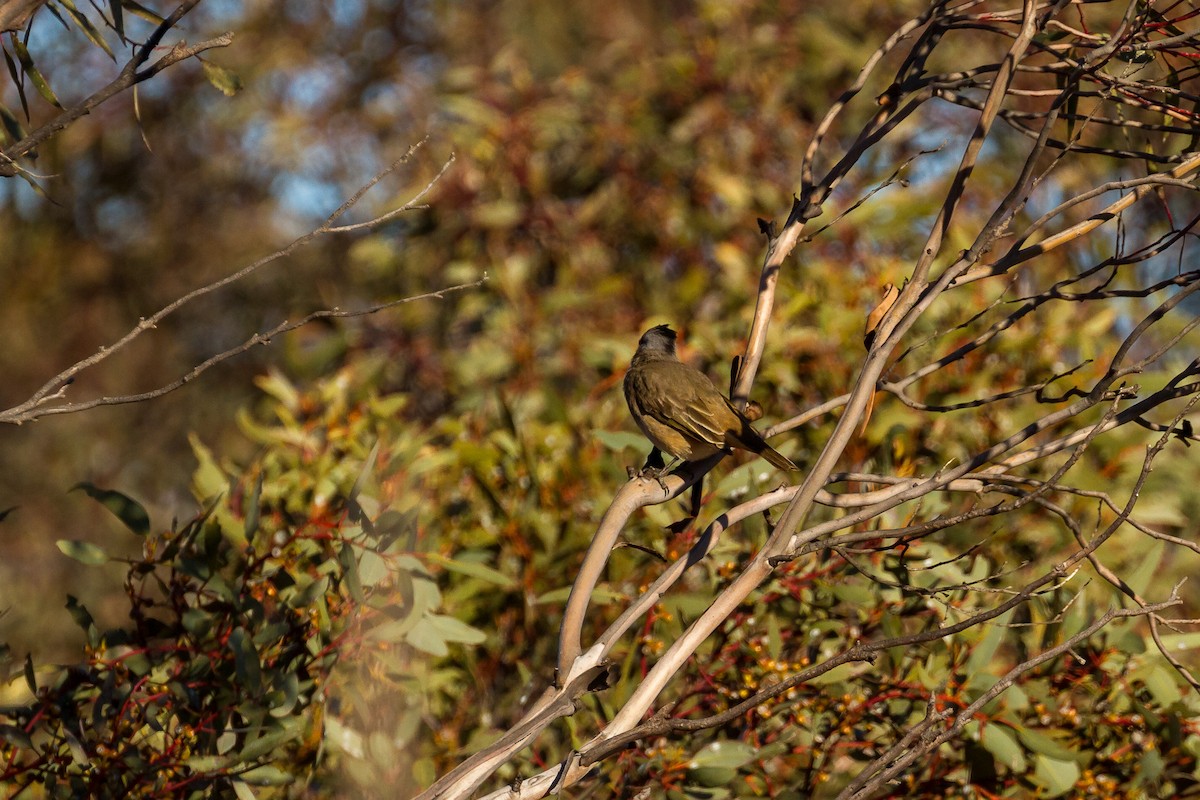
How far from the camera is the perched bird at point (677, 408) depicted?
11.6 feet

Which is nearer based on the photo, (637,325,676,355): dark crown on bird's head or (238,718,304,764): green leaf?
(238,718,304,764): green leaf

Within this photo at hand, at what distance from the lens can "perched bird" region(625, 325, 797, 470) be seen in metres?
3.53

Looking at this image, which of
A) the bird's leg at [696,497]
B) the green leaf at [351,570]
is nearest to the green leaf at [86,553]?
the green leaf at [351,570]

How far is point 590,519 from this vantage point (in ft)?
13.6

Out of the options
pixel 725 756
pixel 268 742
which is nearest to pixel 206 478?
pixel 268 742

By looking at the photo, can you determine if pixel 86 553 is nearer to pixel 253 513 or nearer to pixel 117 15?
pixel 253 513

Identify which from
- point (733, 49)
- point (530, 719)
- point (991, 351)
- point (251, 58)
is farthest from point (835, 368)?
point (251, 58)

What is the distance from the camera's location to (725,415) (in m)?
3.51

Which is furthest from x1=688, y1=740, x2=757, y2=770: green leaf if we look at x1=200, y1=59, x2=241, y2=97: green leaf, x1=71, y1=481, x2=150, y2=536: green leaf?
x1=200, y1=59, x2=241, y2=97: green leaf

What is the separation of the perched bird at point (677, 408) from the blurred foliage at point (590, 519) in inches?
5.0

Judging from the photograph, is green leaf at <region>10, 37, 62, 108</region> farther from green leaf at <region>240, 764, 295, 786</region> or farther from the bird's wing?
the bird's wing

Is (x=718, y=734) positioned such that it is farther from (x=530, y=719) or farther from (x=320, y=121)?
(x=320, y=121)

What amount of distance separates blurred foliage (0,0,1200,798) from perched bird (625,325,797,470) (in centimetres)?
13

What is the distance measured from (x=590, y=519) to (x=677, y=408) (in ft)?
1.72
